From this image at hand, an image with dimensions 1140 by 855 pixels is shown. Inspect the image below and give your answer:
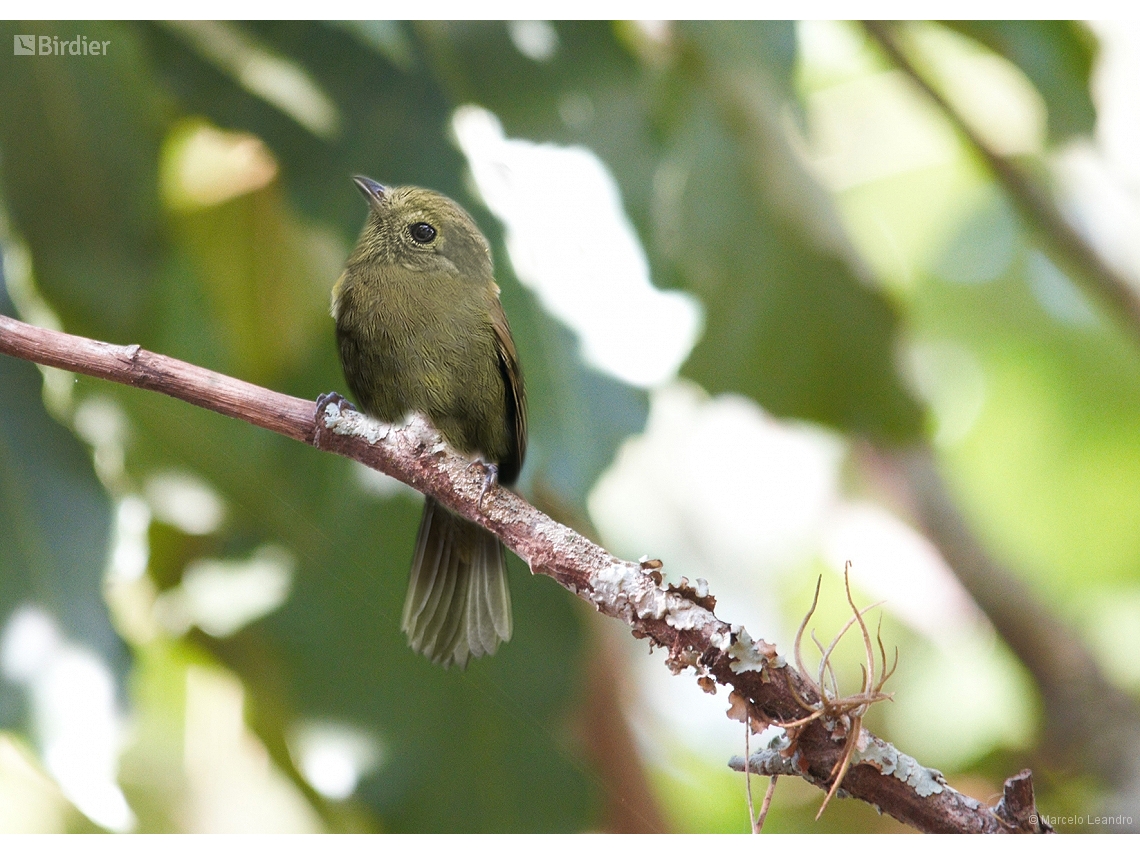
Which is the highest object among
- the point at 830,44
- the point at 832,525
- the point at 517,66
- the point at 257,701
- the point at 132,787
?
the point at 830,44

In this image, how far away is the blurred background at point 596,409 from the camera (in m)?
0.92

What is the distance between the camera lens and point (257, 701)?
98 centimetres

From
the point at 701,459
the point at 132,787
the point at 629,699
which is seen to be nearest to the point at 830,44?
the point at 701,459

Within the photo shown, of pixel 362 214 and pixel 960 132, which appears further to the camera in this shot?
pixel 960 132

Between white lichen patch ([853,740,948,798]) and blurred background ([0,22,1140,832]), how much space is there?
0.06 meters

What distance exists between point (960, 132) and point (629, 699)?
2.62ft

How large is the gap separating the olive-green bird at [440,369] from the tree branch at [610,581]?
0.14ft

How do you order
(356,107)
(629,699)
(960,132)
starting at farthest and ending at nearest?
(960,132), (356,107), (629,699)

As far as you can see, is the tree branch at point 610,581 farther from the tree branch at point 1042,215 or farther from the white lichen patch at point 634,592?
the tree branch at point 1042,215

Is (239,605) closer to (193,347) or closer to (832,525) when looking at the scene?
(193,347)

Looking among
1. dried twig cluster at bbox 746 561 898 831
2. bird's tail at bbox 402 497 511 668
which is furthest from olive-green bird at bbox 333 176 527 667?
dried twig cluster at bbox 746 561 898 831

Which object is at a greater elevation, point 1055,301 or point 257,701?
point 1055,301
